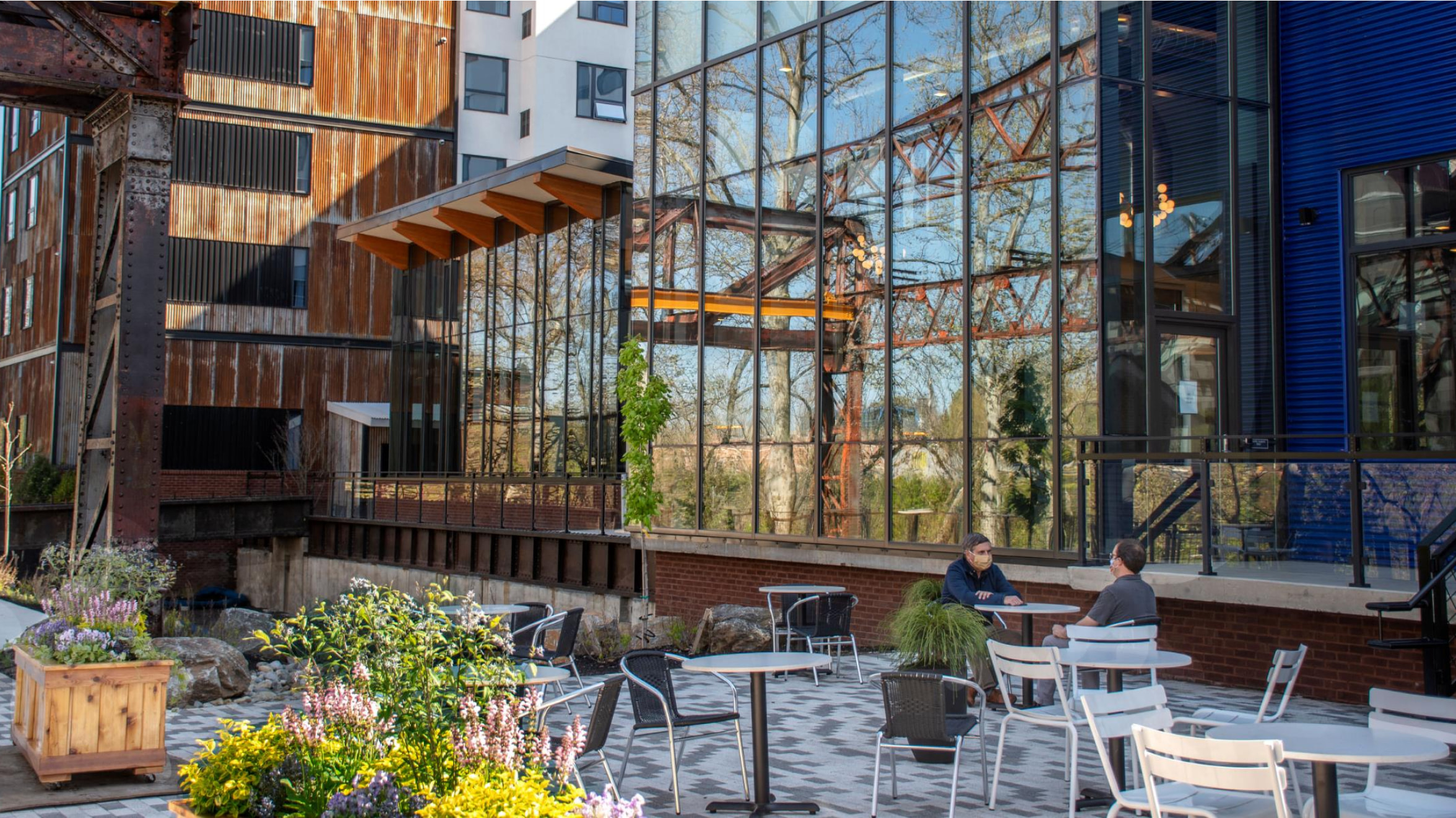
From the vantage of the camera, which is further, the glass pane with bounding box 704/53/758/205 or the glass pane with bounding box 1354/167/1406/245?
the glass pane with bounding box 704/53/758/205

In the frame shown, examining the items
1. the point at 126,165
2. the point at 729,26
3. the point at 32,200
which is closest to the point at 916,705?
the point at 126,165

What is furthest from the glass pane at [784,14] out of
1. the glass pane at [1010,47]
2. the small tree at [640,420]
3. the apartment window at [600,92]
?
the apartment window at [600,92]

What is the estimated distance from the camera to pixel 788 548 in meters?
17.2

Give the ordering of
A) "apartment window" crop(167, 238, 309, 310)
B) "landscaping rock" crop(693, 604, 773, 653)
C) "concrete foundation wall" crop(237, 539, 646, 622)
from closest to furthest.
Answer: "landscaping rock" crop(693, 604, 773, 653), "concrete foundation wall" crop(237, 539, 646, 622), "apartment window" crop(167, 238, 309, 310)

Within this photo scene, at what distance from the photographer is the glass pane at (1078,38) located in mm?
Answer: 13836

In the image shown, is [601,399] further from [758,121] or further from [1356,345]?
[1356,345]

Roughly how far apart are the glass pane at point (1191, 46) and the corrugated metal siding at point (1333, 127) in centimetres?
95

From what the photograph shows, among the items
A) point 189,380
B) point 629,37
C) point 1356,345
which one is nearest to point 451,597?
point 1356,345

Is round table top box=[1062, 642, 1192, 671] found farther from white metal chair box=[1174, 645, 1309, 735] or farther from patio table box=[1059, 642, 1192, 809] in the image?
white metal chair box=[1174, 645, 1309, 735]

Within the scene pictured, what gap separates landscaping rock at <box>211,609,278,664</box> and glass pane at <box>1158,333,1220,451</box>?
10.5 metres

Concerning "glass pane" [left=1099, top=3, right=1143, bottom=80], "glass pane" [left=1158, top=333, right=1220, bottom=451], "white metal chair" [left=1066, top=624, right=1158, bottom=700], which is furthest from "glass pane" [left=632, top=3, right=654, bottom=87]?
"white metal chair" [left=1066, top=624, right=1158, bottom=700]

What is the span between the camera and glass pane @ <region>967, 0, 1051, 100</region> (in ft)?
47.0

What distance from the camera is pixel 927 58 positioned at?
15.8 m

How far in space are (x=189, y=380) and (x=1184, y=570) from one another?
30.7 meters
